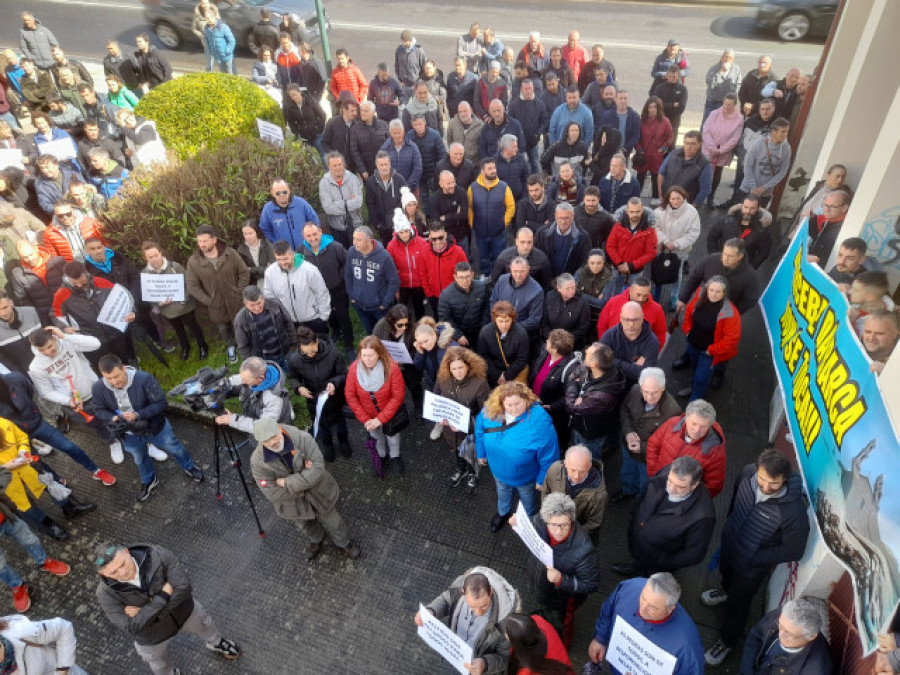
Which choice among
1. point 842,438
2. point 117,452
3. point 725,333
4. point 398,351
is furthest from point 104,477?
point 842,438

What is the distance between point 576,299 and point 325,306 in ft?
9.16

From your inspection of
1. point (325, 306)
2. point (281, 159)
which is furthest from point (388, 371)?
point (281, 159)

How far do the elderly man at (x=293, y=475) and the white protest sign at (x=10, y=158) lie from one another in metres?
7.47

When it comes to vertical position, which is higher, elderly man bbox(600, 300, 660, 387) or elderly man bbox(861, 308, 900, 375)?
elderly man bbox(861, 308, 900, 375)

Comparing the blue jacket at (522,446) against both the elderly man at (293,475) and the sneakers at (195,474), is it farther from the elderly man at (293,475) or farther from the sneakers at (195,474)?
the sneakers at (195,474)

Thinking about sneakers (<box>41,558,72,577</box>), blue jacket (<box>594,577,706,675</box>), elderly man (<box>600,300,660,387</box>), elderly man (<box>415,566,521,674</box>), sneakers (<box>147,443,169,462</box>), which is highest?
elderly man (<box>600,300,660,387</box>)

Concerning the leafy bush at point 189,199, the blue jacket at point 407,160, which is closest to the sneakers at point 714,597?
the blue jacket at point 407,160

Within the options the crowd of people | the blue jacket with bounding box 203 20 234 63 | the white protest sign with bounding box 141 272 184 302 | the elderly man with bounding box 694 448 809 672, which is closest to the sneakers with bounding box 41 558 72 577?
the crowd of people

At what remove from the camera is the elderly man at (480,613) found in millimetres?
3947

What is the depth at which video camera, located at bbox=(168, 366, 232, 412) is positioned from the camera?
585cm

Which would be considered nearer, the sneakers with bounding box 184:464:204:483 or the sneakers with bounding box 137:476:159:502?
the sneakers with bounding box 137:476:159:502

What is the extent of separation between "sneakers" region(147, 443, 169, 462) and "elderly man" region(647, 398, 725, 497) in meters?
5.15

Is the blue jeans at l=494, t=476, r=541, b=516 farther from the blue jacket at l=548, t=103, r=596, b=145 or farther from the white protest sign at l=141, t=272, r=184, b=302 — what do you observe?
the blue jacket at l=548, t=103, r=596, b=145

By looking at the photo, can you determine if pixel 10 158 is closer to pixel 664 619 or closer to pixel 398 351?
pixel 398 351
